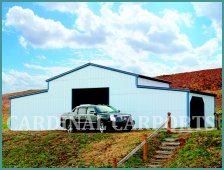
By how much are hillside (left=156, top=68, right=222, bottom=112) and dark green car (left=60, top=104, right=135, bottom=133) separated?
3002 cm

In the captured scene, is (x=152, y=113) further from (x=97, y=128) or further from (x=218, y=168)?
(x=218, y=168)

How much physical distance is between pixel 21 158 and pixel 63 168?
12.4ft

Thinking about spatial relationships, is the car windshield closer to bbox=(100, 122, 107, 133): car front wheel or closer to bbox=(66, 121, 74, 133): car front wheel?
bbox=(100, 122, 107, 133): car front wheel

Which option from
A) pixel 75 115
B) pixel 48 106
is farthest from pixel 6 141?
pixel 48 106

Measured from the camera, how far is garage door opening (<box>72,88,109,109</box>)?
32.4 m

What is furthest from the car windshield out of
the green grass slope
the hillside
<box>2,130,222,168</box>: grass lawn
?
the hillside

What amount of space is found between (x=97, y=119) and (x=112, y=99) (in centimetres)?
405

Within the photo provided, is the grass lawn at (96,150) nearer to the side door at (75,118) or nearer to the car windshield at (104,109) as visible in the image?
the side door at (75,118)

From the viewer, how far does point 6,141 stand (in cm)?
2775

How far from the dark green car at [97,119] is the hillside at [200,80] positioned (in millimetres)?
30019

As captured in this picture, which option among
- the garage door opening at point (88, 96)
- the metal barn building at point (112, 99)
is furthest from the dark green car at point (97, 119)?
the garage door opening at point (88, 96)

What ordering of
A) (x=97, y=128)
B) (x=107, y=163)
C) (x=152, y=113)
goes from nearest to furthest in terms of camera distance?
(x=107, y=163) < (x=97, y=128) < (x=152, y=113)

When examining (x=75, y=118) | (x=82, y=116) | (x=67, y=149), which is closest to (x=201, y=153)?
(x=67, y=149)

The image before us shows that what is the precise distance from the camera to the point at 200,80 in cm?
6750
